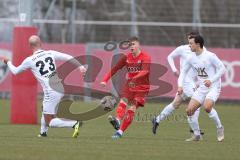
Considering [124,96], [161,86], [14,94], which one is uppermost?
[124,96]

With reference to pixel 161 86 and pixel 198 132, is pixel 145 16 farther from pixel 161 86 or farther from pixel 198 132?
pixel 198 132

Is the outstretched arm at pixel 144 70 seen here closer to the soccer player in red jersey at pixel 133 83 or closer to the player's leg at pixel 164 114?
the soccer player in red jersey at pixel 133 83

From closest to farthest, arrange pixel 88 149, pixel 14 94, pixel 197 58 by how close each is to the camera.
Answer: pixel 88 149, pixel 197 58, pixel 14 94

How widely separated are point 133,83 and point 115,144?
6.60 ft

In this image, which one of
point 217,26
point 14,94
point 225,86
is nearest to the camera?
point 14,94

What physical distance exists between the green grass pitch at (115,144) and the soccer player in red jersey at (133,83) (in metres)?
0.37

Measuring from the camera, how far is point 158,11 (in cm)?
3469

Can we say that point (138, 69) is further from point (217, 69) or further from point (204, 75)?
point (217, 69)

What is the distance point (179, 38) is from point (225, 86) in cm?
486

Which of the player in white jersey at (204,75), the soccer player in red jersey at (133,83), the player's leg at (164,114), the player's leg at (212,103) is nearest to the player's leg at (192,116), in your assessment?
the player in white jersey at (204,75)

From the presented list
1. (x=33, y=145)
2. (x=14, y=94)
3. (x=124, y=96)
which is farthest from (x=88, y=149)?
(x=14, y=94)

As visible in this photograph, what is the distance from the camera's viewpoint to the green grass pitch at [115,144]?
12.9 m

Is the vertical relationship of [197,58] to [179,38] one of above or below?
above

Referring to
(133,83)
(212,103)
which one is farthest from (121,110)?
(212,103)
